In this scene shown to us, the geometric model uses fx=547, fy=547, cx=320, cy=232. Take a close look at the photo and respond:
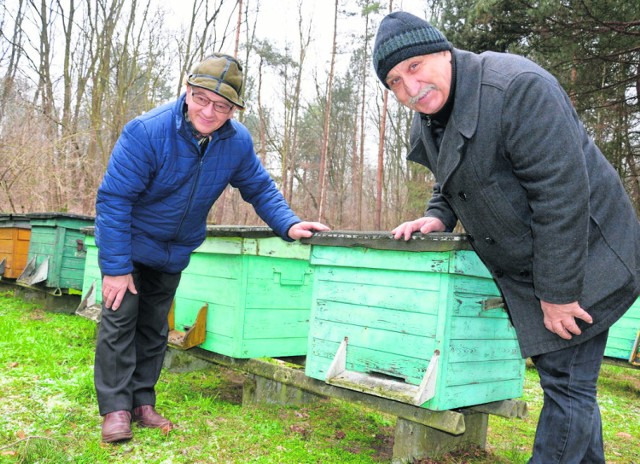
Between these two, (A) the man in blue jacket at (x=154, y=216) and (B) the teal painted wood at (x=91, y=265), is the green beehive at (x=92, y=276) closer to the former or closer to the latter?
(B) the teal painted wood at (x=91, y=265)

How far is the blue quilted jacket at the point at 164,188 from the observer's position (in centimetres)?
301

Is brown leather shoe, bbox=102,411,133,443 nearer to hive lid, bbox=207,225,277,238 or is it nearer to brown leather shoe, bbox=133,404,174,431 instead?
brown leather shoe, bbox=133,404,174,431

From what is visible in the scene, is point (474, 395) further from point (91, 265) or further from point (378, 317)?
point (91, 265)

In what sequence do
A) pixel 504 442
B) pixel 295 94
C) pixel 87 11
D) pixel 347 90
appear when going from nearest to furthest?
pixel 504 442 < pixel 87 11 < pixel 295 94 < pixel 347 90

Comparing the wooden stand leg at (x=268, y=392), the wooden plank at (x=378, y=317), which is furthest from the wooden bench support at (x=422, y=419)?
the wooden plank at (x=378, y=317)

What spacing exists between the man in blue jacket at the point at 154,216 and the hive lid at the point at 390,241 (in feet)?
0.59

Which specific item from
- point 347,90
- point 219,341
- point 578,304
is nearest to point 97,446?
point 219,341

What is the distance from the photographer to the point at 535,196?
80.1 inches

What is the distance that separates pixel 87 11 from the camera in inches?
719

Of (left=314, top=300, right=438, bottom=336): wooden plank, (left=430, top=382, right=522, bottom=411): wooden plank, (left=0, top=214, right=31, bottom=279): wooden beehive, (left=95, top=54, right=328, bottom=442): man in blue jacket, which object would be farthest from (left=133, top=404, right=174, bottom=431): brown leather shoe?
(left=0, top=214, right=31, bottom=279): wooden beehive

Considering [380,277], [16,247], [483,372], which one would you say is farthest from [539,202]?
[16,247]

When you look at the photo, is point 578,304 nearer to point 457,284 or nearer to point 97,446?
point 457,284

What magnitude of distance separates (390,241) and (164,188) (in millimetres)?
1322

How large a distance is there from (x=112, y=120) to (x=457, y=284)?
15064 mm
